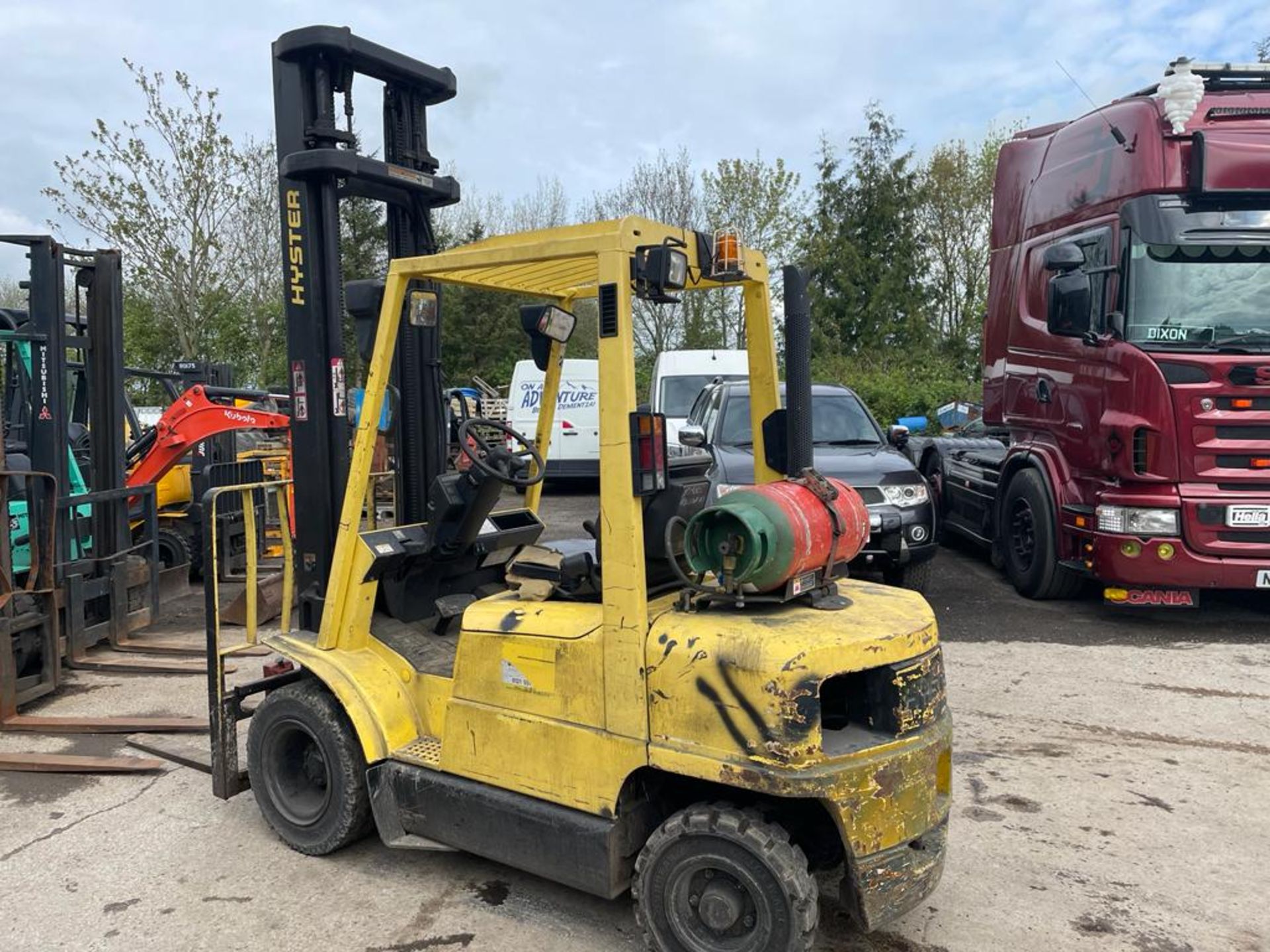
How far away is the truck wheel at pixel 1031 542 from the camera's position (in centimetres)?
842

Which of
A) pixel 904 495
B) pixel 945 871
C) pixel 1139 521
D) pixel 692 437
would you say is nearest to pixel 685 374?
pixel 904 495

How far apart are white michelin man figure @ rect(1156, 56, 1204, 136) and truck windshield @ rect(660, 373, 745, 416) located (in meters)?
8.27

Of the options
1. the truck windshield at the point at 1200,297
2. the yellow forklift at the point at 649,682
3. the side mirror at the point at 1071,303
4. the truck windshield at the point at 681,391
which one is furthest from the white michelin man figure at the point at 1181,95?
the truck windshield at the point at 681,391

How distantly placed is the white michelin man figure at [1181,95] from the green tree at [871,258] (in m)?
20.5

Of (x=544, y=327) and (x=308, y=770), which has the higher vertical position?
(x=544, y=327)

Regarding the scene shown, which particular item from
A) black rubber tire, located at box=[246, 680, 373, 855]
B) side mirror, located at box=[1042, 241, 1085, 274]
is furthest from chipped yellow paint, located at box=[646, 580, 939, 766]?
side mirror, located at box=[1042, 241, 1085, 274]

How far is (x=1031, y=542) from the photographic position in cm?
886

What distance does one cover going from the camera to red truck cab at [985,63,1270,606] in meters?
7.07

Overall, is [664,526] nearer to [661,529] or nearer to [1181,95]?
[661,529]

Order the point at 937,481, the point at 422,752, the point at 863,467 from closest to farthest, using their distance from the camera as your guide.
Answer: the point at 422,752 < the point at 863,467 < the point at 937,481

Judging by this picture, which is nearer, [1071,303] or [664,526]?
[664,526]

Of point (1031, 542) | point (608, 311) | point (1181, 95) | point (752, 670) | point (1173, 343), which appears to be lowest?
point (1031, 542)

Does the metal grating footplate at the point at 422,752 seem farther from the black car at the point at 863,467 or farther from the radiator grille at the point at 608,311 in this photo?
the black car at the point at 863,467

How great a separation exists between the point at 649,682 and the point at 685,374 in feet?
41.1
